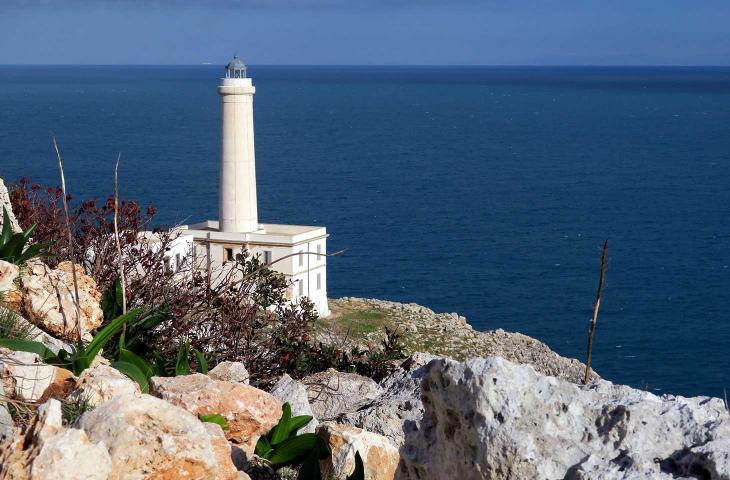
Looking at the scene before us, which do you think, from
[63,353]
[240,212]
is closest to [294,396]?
[63,353]

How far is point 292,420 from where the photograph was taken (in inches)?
189

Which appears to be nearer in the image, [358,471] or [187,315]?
[358,471]

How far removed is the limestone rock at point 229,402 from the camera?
462cm

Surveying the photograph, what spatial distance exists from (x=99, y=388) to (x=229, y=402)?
0.63 m

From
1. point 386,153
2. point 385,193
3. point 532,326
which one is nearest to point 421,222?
point 385,193

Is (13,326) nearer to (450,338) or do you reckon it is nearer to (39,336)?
(39,336)

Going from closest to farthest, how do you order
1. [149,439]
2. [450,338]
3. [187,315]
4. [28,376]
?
[149,439] → [28,376] → [187,315] → [450,338]

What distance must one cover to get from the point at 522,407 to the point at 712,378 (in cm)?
2655

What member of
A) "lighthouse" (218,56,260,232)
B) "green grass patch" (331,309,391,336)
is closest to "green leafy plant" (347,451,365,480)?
"green grass patch" (331,309,391,336)

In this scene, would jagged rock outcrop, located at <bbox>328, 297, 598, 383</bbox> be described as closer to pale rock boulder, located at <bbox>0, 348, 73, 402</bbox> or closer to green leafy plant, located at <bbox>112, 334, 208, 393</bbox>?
green leafy plant, located at <bbox>112, 334, 208, 393</bbox>

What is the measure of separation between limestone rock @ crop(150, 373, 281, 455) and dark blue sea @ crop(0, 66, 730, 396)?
6.55 meters

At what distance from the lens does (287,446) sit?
4586 mm

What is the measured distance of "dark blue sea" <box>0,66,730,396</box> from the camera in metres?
34.3

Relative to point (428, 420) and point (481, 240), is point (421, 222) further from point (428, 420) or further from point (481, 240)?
point (428, 420)
